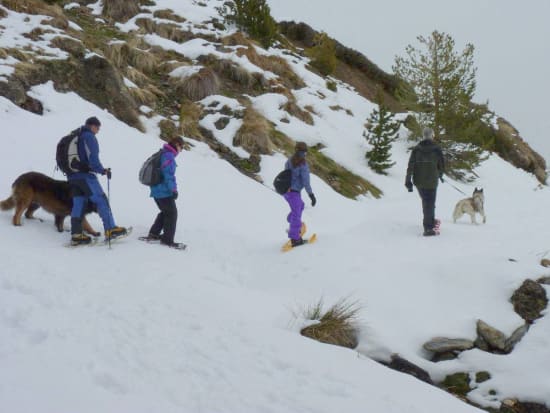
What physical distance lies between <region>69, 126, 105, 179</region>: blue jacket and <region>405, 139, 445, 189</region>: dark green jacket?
17.7 ft

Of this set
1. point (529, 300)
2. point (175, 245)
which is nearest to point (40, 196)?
point (175, 245)

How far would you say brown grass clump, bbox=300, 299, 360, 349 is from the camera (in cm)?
456

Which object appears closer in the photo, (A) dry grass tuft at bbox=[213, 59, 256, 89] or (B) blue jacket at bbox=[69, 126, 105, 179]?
(B) blue jacket at bbox=[69, 126, 105, 179]

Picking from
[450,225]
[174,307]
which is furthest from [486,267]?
[174,307]

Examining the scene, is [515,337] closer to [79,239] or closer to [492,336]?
[492,336]

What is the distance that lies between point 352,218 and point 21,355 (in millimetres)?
9771

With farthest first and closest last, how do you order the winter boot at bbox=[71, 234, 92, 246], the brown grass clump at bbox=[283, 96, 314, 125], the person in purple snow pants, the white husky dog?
the brown grass clump at bbox=[283, 96, 314, 125] < the white husky dog < the person in purple snow pants < the winter boot at bbox=[71, 234, 92, 246]

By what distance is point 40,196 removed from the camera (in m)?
6.48

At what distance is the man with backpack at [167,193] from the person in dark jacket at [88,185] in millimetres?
617

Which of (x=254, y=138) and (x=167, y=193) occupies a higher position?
(x=254, y=138)

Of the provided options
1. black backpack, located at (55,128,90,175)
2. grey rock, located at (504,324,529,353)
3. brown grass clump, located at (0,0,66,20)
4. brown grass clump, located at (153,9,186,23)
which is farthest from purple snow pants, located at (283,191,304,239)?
brown grass clump, located at (153,9,186,23)

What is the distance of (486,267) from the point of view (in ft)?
18.8

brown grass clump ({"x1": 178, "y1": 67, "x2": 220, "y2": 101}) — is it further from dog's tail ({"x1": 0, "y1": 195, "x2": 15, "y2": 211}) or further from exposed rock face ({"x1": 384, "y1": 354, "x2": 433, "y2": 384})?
exposed rock face ({"x1": 384, "y1": 354, "x2": 433, "y2": 384})

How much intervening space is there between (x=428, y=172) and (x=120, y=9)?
17881 mm
